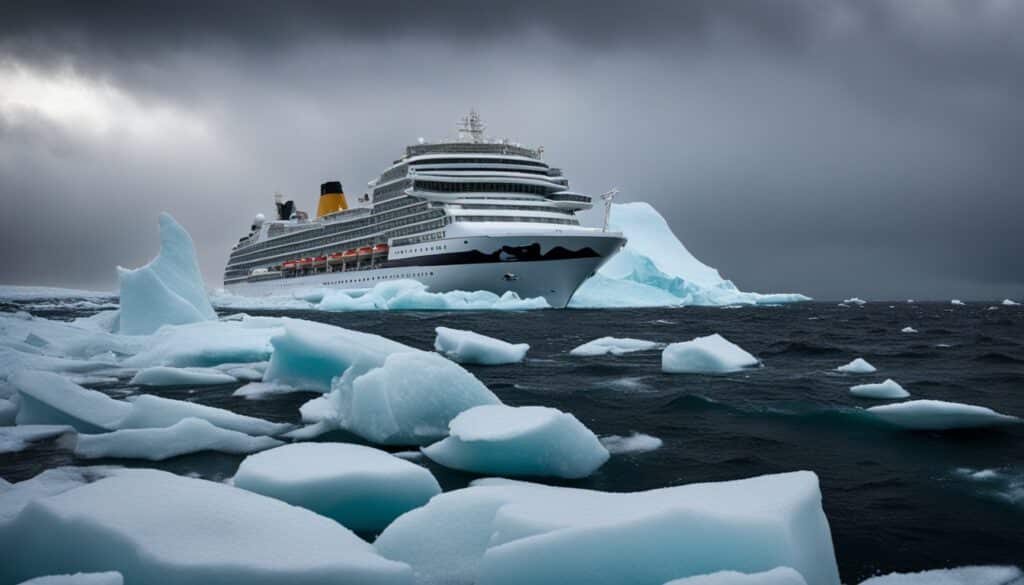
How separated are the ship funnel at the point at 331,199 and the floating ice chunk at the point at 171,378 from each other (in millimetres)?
48702

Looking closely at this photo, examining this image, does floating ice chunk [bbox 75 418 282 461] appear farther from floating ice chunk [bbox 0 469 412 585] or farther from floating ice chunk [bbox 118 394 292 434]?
floating ice chunk [bbox 0 469 412 585]

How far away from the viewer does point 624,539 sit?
263cm

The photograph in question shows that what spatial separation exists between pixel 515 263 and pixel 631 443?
2925 centimetres

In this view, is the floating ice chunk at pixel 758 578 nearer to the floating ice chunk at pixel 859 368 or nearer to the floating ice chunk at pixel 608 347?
the floating ice chunk at pixel 859 368

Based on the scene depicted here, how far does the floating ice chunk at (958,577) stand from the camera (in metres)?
3.06

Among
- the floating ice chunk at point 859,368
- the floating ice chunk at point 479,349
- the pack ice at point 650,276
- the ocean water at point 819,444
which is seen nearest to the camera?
the ocean water at point 819,444

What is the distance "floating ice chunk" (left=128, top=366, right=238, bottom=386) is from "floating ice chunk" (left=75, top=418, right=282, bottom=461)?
380 cm

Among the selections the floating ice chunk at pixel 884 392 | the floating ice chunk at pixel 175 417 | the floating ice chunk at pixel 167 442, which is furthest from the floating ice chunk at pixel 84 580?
the floating ice chunk at pixel 884 392

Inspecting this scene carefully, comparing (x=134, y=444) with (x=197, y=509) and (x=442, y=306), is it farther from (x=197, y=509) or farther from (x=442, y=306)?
(x=442, y=306)

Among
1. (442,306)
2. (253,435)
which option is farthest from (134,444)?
(442,306)

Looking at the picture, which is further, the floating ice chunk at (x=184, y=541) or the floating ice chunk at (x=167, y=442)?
the floating ice chunk at (x=167, y=442)

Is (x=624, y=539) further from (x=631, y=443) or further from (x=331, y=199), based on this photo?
(x=331, y=199)

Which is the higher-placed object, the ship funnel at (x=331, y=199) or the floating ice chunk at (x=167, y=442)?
the ship funnel at (x=331, y=199)

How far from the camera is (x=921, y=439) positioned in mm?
6152
